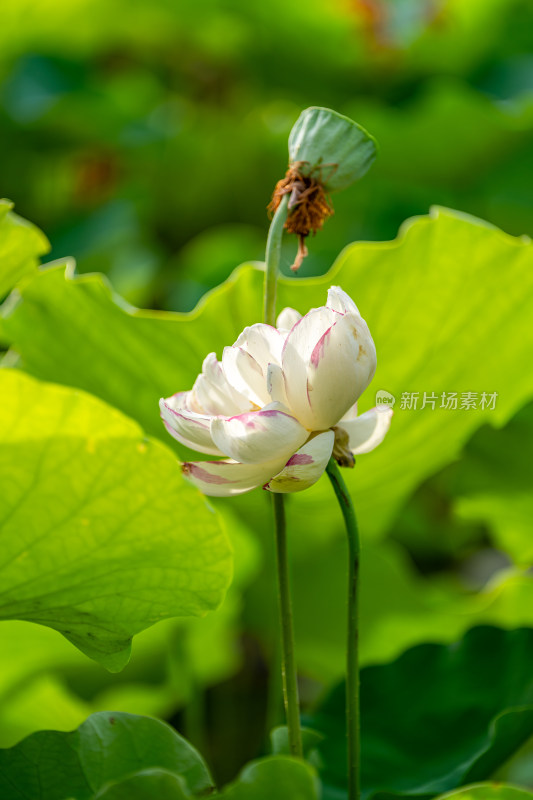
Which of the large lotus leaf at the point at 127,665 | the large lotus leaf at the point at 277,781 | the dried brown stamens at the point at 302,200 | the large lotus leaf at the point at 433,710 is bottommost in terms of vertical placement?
the large lotus leaf at the point at 127,665

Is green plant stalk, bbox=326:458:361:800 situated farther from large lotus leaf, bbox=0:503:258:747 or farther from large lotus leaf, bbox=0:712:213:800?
large lotus leaf, bbox=0:503:258:747

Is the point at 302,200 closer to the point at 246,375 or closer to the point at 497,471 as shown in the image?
the point at 246,375

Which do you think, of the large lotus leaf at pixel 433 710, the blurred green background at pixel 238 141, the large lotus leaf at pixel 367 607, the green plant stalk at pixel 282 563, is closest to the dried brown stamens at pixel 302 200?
the green plant stalk at pixel 282 563

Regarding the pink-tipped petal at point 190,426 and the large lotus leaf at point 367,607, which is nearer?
the pink-tipped petal at point 190,426

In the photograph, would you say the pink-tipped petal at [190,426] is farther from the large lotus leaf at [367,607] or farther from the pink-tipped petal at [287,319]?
the large lotus leaf at [367,607]

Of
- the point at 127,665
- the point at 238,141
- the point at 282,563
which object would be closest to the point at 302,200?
the point at 282,563

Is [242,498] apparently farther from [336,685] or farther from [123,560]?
[123,560]
